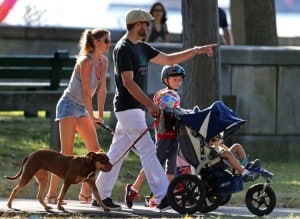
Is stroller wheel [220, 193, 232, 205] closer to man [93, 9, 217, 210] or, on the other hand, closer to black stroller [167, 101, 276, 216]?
black stroller [167, 101, 276, 216]

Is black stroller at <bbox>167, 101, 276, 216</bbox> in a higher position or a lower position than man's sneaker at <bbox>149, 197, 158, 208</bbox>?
higher

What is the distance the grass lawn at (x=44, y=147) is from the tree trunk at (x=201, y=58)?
116 centimetres

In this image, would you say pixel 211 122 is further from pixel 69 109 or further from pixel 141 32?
pixel 69 109

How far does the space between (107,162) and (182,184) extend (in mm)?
734

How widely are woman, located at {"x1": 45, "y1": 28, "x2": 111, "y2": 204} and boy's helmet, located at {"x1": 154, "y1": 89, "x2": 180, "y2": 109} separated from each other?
1.99 ft

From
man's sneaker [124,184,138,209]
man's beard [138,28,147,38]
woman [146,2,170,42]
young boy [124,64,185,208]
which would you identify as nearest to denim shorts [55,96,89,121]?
young boy [124,64,185,208]

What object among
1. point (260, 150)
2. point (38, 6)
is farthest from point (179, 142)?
point (38, 6)

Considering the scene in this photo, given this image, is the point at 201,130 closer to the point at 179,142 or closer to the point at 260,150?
the point at 179,142

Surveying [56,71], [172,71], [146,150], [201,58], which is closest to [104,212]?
[146,150]

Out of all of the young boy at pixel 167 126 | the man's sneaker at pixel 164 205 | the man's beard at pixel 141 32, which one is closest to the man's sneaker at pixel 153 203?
the young boy at pixel 167 126

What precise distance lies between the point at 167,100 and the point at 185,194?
914mm

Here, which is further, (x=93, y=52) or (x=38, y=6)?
(x=38, y=6)

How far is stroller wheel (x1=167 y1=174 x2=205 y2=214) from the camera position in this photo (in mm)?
10836

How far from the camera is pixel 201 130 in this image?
10.8m
